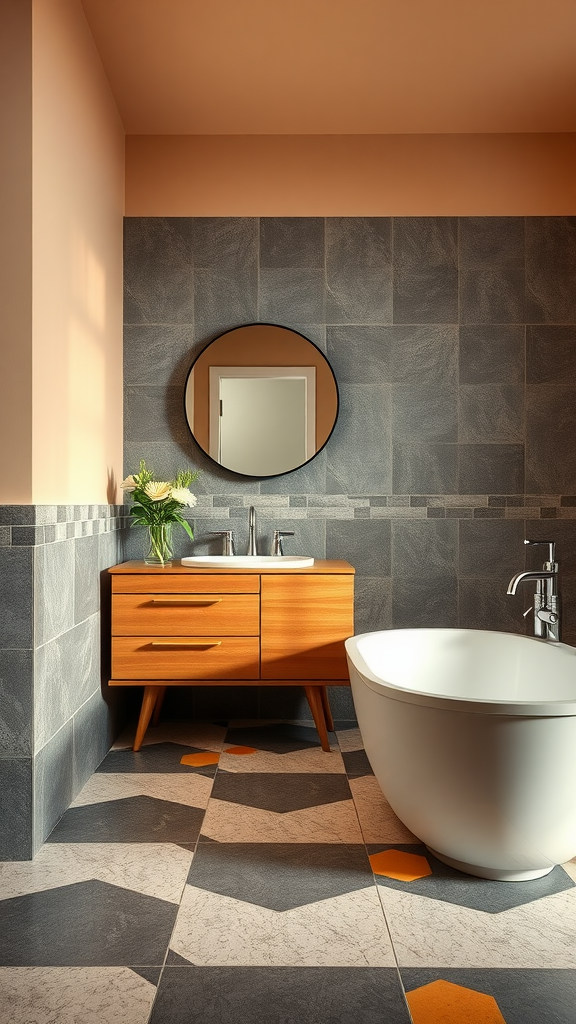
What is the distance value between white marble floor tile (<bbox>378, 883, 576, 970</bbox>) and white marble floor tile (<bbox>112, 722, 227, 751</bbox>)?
1397 millimetres

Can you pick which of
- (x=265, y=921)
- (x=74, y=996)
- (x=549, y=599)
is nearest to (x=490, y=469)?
(x=549, y=599)

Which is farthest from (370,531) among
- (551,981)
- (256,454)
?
(551,981)

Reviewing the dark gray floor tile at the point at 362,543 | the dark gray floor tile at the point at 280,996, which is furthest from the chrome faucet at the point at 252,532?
the dark gray floor tile at the point at 280,996

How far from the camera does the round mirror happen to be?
3555 mm

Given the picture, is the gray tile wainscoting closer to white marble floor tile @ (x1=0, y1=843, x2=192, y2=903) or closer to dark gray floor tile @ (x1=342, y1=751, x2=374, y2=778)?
white marble floor tile @ (x1=0, y1=843, x2=192, y2=903)

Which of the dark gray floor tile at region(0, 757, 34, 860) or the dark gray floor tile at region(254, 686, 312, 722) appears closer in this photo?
the dark gray floor tile at region(0, 757, 34, 860)

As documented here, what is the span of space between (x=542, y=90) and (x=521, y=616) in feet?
7.22

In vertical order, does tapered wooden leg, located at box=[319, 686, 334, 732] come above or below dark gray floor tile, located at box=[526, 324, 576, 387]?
below

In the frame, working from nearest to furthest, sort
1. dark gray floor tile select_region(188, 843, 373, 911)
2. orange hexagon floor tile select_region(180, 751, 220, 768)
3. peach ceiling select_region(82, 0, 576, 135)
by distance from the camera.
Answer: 1. dark gray floor tile select_region(188, 843, 373, 911)
2. peach ceiling select_region(82, 0, 576, 135)
3. orange hexagon floor tile select_region(180, 751, 220, 768)

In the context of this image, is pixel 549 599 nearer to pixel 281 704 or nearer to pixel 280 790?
pixel 280 790

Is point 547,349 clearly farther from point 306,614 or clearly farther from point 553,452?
point 306,614

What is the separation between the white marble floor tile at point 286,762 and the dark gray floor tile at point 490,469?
1317 millimetres

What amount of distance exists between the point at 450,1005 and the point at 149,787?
4.65 ft

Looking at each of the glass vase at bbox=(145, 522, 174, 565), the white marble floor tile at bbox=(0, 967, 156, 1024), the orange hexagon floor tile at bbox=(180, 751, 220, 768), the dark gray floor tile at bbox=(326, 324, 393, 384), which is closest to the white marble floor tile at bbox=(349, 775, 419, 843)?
the orange hexagon floor tile at bbox=(180, 751, 220, 768)
